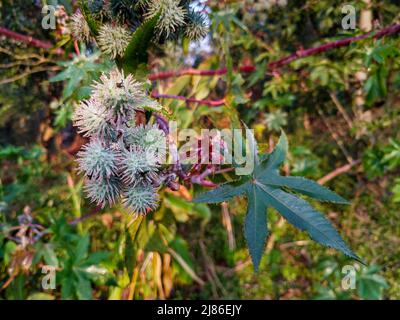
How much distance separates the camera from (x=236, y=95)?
1569 millimetres

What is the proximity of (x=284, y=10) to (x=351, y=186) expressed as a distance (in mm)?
1491

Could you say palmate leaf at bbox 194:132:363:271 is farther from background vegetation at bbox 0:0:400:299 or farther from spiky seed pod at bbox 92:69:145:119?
background vegetation at bbox 0:0:400:299

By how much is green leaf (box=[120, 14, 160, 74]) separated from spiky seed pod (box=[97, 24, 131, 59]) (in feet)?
0.08

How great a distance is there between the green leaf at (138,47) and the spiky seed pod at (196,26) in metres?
0.15

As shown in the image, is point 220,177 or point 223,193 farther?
point 220,177

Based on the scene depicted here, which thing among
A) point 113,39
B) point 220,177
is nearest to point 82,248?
point 220,177

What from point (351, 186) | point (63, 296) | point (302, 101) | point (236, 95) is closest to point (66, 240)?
point (63, 296)

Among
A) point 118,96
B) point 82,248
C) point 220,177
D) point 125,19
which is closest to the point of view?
point 118,96

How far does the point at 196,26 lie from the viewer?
945 millimetres

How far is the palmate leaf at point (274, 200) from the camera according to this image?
78 centimetres

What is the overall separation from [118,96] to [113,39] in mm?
170

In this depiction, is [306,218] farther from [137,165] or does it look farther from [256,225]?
[137,165]

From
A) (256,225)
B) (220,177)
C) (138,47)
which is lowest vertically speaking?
(256,225)

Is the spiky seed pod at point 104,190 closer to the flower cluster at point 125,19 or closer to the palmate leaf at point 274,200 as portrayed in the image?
the palmate leaf at point 274,200
